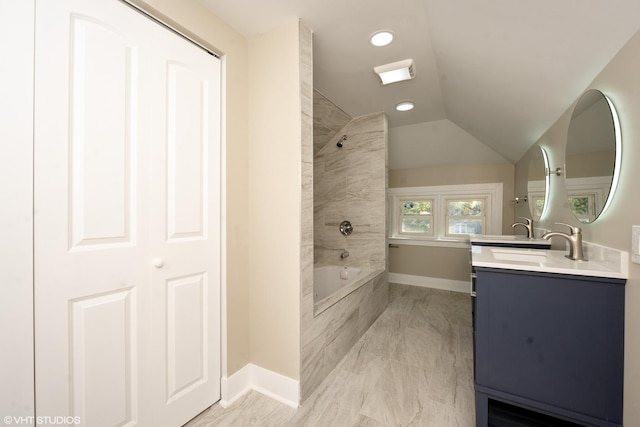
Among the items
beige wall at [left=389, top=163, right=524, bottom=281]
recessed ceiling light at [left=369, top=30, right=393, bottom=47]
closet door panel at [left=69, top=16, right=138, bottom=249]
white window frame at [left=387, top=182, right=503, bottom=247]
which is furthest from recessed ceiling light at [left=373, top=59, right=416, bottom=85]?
beige wall at [left=389, top=163, right=524, bottom=281]

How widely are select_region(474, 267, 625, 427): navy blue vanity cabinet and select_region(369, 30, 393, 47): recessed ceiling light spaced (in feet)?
5.21

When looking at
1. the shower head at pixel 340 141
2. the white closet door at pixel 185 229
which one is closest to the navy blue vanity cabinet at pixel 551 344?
the white closet door at pixel 185 229

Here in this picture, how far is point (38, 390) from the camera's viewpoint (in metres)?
0.96

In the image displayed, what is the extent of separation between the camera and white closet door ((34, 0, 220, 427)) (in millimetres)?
987

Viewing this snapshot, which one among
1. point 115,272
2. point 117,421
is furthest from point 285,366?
point 115,272

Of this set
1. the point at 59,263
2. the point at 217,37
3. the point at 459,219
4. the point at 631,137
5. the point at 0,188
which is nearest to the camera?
the point at 0,188

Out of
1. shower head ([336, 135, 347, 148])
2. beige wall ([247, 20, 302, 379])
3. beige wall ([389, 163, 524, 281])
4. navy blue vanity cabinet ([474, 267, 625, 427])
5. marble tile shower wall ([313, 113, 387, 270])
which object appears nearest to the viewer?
navy blue vanity cabinet ([474, 267, 625, 427])

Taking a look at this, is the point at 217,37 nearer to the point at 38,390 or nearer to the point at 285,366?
the point at 38,390

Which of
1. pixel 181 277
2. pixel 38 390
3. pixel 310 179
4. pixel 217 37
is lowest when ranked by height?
pixel 38 390

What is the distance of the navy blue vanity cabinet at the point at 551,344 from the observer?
112 cm

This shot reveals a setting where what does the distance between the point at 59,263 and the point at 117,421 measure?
2.55 feet

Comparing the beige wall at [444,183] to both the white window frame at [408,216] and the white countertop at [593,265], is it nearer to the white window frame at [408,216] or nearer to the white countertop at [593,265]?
the white window frame at [408,216]

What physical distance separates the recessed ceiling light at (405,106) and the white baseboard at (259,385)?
2799mm

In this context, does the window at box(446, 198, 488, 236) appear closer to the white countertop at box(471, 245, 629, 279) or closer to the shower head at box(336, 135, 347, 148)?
the shower head at box(336, 135, 347, 148)
